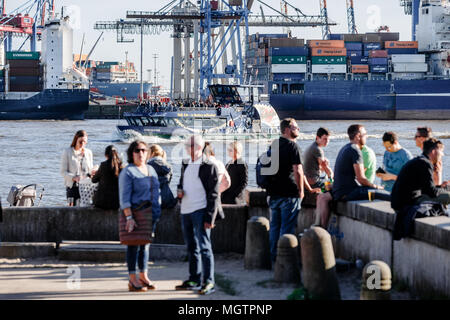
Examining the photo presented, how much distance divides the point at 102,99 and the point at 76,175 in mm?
135777

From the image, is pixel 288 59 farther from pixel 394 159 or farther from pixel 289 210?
pixel 289 210

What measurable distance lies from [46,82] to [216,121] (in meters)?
64.1

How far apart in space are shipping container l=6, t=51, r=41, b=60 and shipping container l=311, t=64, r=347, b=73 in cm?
4042

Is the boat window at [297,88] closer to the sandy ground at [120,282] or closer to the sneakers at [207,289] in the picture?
the sandy ground at [120,282]

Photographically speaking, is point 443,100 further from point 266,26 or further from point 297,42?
point 266,26

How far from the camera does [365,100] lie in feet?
307

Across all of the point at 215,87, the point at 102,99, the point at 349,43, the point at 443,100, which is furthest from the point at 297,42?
the point at 102,99

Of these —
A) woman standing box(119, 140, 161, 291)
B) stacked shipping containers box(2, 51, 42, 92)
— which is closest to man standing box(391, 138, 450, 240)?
A: woman standing box(119, 140, 161, 291)

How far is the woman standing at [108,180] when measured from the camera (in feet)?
28.7

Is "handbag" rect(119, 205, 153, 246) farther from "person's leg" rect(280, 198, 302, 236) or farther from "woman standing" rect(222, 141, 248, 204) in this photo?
"woman standing" rect(222, 141, 248, 204)

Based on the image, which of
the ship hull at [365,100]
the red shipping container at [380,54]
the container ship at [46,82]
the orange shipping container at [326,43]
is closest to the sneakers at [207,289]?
the ship hull at [365,100]

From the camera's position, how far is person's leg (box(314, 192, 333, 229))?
8828 millimetres

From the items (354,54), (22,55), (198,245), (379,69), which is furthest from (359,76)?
(198,245)
